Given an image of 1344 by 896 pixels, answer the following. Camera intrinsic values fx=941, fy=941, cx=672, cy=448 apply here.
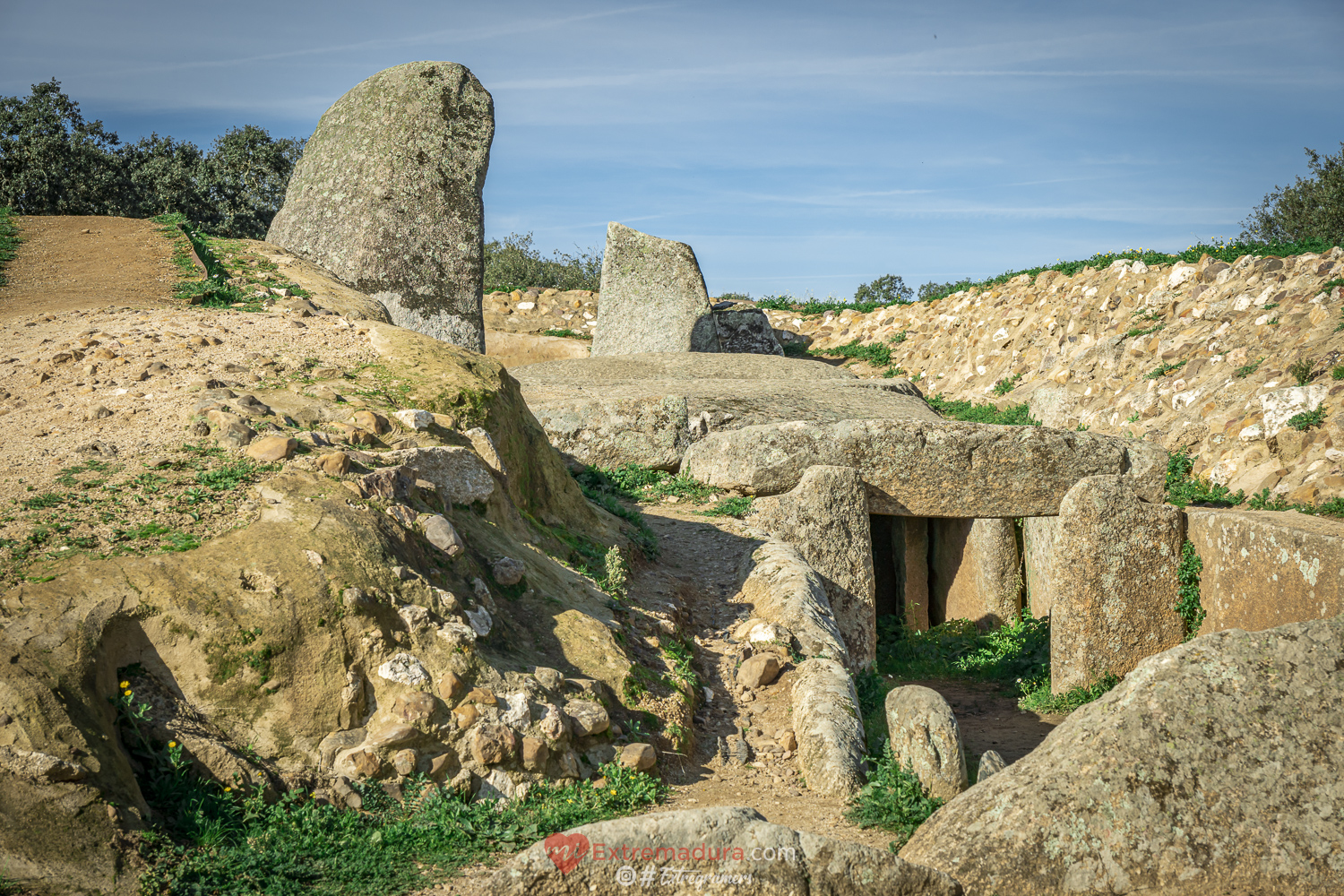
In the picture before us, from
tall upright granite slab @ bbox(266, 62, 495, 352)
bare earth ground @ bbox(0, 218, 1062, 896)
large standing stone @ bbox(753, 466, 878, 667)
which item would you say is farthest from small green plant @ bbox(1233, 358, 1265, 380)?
tall upright granite slab @ bbox(266, 62, 495, 352)

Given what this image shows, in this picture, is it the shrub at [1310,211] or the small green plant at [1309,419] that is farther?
the shrub at [1310,211]

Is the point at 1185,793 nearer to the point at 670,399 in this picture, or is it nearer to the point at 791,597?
the point at 791,597

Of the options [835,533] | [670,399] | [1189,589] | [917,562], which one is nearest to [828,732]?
[835,533]

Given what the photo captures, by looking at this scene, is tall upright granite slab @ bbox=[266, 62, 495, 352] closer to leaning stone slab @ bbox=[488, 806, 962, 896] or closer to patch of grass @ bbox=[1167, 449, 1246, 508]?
patch of grass @ bbox=[1167, 449, 1246, 508]

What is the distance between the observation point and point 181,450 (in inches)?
181

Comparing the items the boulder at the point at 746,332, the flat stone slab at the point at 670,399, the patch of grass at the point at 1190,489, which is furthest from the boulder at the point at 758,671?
the boulder at the point at 746,332

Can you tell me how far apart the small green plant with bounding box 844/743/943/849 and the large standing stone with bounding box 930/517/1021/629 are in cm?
592

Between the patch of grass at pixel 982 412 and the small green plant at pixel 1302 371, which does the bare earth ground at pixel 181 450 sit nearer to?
the small green plant at pixel 1302 371

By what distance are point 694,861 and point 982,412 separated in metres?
11.9

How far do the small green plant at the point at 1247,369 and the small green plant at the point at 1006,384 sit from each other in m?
3.90

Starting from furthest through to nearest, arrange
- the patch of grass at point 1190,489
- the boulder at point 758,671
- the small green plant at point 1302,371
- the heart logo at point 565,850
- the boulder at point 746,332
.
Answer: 1. the boulder at point 746,332
2. the small green plant at point 1302,371
3. the patch of grass at point 1190,489
4. the boulder at point 758,671
5. the heart logo at point 565,850

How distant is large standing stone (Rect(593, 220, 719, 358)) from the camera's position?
1391 cm

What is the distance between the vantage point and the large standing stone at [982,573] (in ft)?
32.6

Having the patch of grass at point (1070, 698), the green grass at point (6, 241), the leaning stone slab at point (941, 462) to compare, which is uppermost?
the green grass at point (6, 241)
